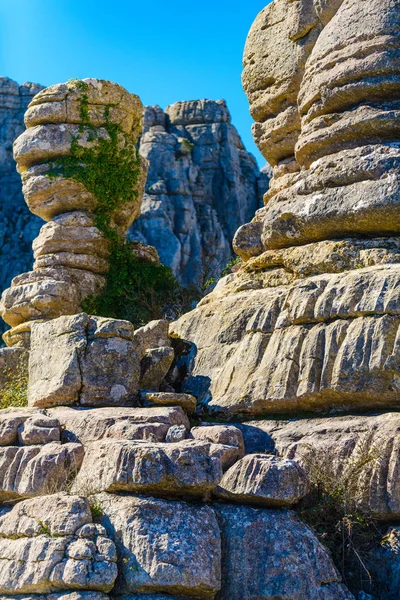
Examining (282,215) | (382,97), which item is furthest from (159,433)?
(382,97)

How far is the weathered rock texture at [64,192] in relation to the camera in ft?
49.0

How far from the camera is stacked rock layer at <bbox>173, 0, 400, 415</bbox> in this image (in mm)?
8594

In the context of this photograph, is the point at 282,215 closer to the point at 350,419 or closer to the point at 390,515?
the point at 350,419

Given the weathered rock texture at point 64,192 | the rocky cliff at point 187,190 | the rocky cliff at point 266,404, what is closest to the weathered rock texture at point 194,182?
the rocky cliff at point 187,190

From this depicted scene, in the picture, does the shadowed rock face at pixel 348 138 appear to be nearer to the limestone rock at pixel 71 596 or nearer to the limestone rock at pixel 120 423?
the limestone rock at pixel 120 423

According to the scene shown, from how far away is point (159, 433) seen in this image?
811 centimetres

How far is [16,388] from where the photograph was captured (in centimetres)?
1174

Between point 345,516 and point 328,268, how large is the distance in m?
3.62

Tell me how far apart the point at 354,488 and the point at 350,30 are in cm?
657

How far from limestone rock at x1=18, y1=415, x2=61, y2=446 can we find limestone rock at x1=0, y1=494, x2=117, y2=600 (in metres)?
1.45

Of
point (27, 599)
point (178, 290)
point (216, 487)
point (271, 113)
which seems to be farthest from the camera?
point (178, 290)

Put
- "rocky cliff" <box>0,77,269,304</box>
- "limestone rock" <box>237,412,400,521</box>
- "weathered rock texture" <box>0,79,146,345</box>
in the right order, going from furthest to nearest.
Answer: "rocky cliff" <box>0,77,269,304</box>
"weathered rock texture" <box>0,79,146,345</box>
"limestone rock" <box>237,412,400,521</box>

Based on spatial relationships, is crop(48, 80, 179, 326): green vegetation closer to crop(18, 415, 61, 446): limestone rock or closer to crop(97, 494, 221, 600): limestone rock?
crop(18, 415, 61, 446): limestone rock

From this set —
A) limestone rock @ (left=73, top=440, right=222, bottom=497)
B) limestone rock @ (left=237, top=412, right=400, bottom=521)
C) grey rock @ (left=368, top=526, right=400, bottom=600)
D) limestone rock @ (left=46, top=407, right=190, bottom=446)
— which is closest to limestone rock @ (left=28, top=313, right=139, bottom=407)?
limestone rock @ (left=46, top=407, right=190, bottom=446)
